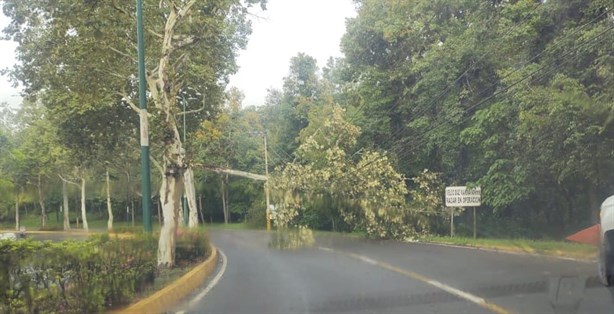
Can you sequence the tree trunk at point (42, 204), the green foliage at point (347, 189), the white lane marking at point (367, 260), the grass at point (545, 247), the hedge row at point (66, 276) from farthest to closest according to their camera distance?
1. the green foliage at point (347, 189)
2. the tree trunk at point (42, 204)
3. the white lane marking at point (367, 260)
4. the grass at point (545, 247)
5. the hedge row at point (66, 276)

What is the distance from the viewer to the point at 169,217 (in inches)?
558

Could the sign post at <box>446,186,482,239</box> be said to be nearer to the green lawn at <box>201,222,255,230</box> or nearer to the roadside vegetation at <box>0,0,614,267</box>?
the roadside vegetation at <box>0,0,614,267</box>

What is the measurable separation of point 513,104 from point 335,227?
8136mm

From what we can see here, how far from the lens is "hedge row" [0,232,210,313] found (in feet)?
23.3

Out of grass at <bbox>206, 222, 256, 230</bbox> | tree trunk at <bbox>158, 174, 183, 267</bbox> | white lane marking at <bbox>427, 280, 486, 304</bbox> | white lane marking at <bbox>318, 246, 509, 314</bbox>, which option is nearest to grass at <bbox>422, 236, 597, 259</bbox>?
white lane marking at <bbox>318, 246, 509, 314</bbox>

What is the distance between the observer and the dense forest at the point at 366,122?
58.7 feet

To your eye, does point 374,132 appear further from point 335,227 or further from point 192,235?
point 192,235

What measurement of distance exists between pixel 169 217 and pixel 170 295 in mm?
4495

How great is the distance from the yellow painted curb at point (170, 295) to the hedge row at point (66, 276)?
1.01ft

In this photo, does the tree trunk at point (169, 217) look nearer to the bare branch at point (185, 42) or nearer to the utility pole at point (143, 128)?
the utility pole at point (143, 128)

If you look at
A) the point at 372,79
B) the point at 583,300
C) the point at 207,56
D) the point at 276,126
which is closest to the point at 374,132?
the point at 372,79

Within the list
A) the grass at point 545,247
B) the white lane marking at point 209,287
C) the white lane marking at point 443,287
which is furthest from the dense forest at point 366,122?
the white lane marking at point 443,287

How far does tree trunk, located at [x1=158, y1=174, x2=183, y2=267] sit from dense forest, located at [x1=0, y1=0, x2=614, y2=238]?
989 millimetres

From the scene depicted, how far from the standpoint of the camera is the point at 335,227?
2494 centimetres
